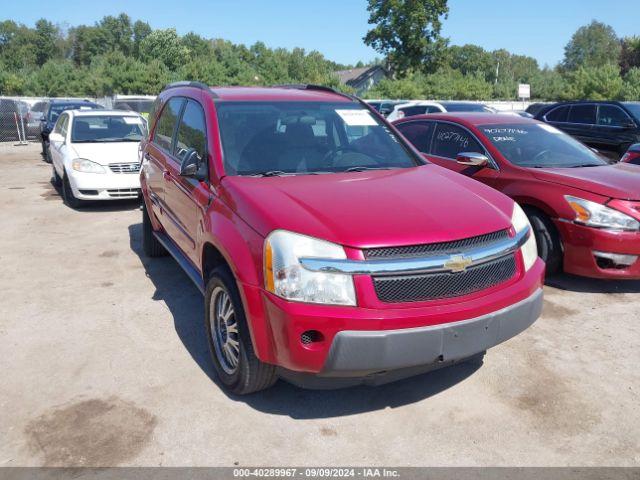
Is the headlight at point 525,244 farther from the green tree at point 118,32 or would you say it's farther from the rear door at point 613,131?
the green tree at point 118,32

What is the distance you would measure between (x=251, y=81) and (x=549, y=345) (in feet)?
158

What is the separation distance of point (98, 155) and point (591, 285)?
24.2ft

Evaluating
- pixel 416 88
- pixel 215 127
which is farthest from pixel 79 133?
pixel 416 88

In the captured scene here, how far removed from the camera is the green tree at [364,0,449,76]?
55.1m

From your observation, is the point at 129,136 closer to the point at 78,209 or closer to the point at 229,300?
the point at 78,209

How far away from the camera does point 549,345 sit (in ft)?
13.9

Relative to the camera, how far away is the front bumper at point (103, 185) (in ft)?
A: 28.7

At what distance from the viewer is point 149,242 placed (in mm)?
6352

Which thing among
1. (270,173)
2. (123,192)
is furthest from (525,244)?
(123,192)

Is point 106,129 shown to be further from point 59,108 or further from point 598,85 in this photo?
point 598,85

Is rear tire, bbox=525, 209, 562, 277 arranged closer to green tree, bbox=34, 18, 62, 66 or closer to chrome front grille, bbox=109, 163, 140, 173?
chrome front grille, bbox=109, 163, 140, 173

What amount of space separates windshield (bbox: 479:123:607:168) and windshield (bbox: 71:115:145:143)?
634cm

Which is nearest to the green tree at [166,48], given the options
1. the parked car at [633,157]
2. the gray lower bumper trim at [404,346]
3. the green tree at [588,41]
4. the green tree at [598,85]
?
the green tree at [598,85]

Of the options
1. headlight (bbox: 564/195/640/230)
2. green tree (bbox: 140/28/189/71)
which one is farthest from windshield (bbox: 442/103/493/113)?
green tree (bbox: 140/28/189/71)
